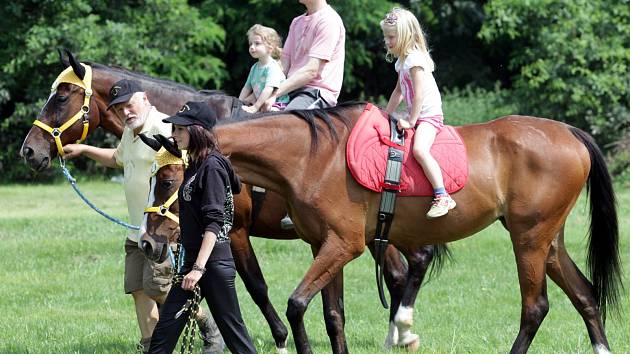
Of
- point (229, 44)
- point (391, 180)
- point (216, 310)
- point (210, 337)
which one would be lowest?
point (229, 44)

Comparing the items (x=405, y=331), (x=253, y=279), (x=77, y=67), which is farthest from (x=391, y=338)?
(x=77, y=67)

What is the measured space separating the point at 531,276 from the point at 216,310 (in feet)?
7.40

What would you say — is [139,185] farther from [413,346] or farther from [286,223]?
[413,346]

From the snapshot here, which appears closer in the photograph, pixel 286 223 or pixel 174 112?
pixel 286 223

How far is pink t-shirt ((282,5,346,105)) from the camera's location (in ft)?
24.4

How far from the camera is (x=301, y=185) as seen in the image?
255 inches

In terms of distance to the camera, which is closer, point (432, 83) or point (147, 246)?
point (147, 246)

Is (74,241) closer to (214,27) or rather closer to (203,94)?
(203,94)

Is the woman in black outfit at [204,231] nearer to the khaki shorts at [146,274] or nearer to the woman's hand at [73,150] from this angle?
the khaki shorts at [146,274]

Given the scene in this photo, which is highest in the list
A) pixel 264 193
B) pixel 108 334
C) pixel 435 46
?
pixel 264 193

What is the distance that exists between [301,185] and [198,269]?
3.79 feet

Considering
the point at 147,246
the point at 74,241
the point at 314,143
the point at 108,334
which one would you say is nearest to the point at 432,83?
the point at 314,143

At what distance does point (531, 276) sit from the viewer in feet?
22.4

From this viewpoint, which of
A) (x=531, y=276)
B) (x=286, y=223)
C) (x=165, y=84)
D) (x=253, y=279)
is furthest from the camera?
(x=165, y=84)
